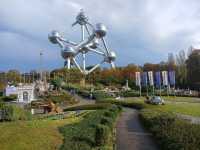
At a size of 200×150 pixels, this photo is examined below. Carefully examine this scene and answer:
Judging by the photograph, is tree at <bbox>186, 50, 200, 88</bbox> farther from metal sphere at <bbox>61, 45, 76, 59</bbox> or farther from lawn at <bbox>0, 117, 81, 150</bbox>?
lawn at <bbox>0, 117, 81, 150</bbox>

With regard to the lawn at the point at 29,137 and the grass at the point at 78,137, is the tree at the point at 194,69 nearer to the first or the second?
the grass at the point at 78,137

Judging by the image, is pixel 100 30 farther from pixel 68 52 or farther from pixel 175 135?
pixel 175 135

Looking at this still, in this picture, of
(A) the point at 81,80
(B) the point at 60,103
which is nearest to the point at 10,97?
(B) the point at 60,103

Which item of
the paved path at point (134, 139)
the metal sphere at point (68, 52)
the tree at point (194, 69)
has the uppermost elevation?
the metal sphere at point (68, 52)

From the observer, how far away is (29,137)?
15.7 metres

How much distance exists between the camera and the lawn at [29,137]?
1443 cm

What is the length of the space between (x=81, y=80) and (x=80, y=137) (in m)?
90.4

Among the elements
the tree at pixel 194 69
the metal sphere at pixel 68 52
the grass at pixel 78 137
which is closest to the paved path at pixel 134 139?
the grass at pixel 78 137

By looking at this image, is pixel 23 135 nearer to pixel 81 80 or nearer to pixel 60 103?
pixel 60 103

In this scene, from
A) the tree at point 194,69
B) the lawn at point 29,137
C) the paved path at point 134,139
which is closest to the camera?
the lawn at point 29,137

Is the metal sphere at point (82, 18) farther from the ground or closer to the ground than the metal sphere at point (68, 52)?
farther from the ground

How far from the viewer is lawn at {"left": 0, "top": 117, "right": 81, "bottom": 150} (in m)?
14.4

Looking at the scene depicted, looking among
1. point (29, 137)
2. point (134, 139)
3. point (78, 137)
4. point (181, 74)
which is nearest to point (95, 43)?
point (181, 74)

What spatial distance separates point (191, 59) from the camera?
91.9m
